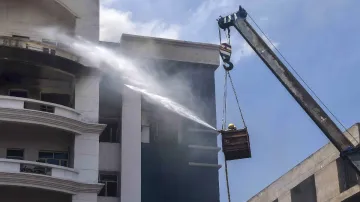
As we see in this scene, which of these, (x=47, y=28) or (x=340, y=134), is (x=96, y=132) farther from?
(x=340, y=134)

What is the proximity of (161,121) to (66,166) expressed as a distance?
657 cm

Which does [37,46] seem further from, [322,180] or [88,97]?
[322,180]

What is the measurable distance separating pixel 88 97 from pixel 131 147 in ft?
11.9

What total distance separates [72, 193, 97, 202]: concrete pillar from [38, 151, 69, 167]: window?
203 cm

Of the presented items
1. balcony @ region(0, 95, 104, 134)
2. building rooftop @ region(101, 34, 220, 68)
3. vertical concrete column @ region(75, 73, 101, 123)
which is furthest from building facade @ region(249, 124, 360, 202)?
balcony @ region(0, 95, 104, 134)

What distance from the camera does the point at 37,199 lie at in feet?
105

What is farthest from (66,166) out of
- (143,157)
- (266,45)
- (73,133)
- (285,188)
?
(285,188)

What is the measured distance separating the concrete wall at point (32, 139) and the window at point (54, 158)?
21 cm

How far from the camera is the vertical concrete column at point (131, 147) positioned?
34781 millimetres

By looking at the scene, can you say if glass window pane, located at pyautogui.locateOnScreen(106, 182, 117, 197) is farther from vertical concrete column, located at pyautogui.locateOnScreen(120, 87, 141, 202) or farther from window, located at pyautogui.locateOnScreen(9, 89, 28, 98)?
window, located at pyautogui.locateOnScreen(9, 89, 28, 98)

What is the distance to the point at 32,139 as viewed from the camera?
32.9m

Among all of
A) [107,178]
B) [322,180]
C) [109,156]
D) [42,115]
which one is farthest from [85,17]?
[322,180]

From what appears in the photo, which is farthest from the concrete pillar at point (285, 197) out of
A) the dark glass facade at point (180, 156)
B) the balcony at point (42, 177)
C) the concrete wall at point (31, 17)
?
the concrete wall at point (31, 17)

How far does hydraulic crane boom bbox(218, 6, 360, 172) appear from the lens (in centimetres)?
3101
